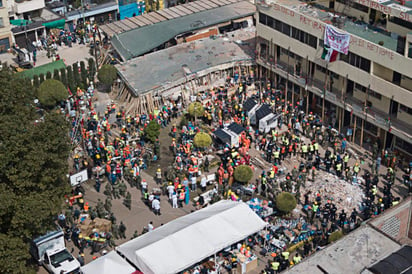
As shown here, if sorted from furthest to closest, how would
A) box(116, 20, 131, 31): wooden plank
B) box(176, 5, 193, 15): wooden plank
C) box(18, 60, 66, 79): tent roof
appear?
box(176, 5, 193, 15): wooden plank
box(116, 20, 131, 31): wooden plank
box(18, 60, 66, 79): tent roof

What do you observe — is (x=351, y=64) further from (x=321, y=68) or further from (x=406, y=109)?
(x=406, y=109)

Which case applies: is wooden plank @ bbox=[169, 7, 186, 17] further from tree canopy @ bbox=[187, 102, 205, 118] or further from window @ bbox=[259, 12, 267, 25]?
tree canopy @ bbox=[187, 102, 205, 118]

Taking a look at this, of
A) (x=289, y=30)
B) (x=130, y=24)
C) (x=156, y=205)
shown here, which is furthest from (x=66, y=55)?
(x=156, y=205)

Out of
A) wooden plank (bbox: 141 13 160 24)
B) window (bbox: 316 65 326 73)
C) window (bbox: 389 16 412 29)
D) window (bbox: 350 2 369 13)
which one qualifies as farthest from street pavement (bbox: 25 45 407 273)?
wooden plank (bbox: 141 13 160 24)

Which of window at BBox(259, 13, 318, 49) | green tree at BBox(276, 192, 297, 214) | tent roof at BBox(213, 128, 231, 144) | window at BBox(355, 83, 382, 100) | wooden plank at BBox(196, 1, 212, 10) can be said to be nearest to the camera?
green tree at BBox(276, 192, 297, 214)

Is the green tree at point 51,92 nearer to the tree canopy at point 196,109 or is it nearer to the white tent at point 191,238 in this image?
the tree canopy at point 196,109

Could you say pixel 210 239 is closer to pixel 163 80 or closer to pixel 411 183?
pixel 411 183
